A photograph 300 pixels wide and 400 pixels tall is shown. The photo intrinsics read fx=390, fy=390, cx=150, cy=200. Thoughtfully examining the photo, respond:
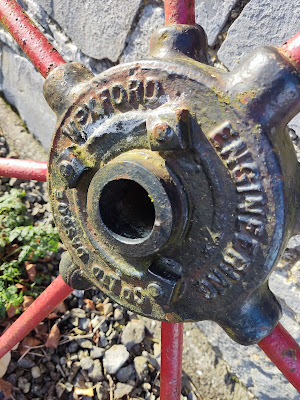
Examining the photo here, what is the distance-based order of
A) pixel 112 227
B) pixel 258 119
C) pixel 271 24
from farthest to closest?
1. pixel 271 24
2. pixel 112 227
3. pixel 258 119

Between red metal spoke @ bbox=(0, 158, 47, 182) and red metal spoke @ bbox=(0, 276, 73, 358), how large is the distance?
28cm

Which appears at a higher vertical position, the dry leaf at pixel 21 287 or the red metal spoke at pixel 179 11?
the red metal spoke at pixel 179 11

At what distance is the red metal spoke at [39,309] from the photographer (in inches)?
39.3

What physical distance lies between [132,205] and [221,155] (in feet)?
0.70

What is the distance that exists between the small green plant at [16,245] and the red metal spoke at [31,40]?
103 centimetres

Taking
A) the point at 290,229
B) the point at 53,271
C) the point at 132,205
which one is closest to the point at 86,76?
the point at 132,205

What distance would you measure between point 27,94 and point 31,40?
1.25m

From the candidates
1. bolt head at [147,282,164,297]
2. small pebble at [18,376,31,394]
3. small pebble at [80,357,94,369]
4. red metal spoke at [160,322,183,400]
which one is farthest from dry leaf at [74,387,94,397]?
bolt head at [147,282,164,297]

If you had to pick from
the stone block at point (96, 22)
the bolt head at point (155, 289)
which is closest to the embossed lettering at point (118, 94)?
the bolt head at point (155, 289)

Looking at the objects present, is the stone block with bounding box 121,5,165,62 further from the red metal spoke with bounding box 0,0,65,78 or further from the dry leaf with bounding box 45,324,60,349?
the dry leaf with bounding box 45,324,60,349

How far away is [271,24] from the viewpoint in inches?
39.9

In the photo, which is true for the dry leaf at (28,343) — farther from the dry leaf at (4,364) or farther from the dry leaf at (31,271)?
the dry leaf at (31,271)

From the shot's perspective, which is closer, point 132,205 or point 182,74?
point 182,74

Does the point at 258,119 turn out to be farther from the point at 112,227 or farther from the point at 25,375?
the point at 25,375
